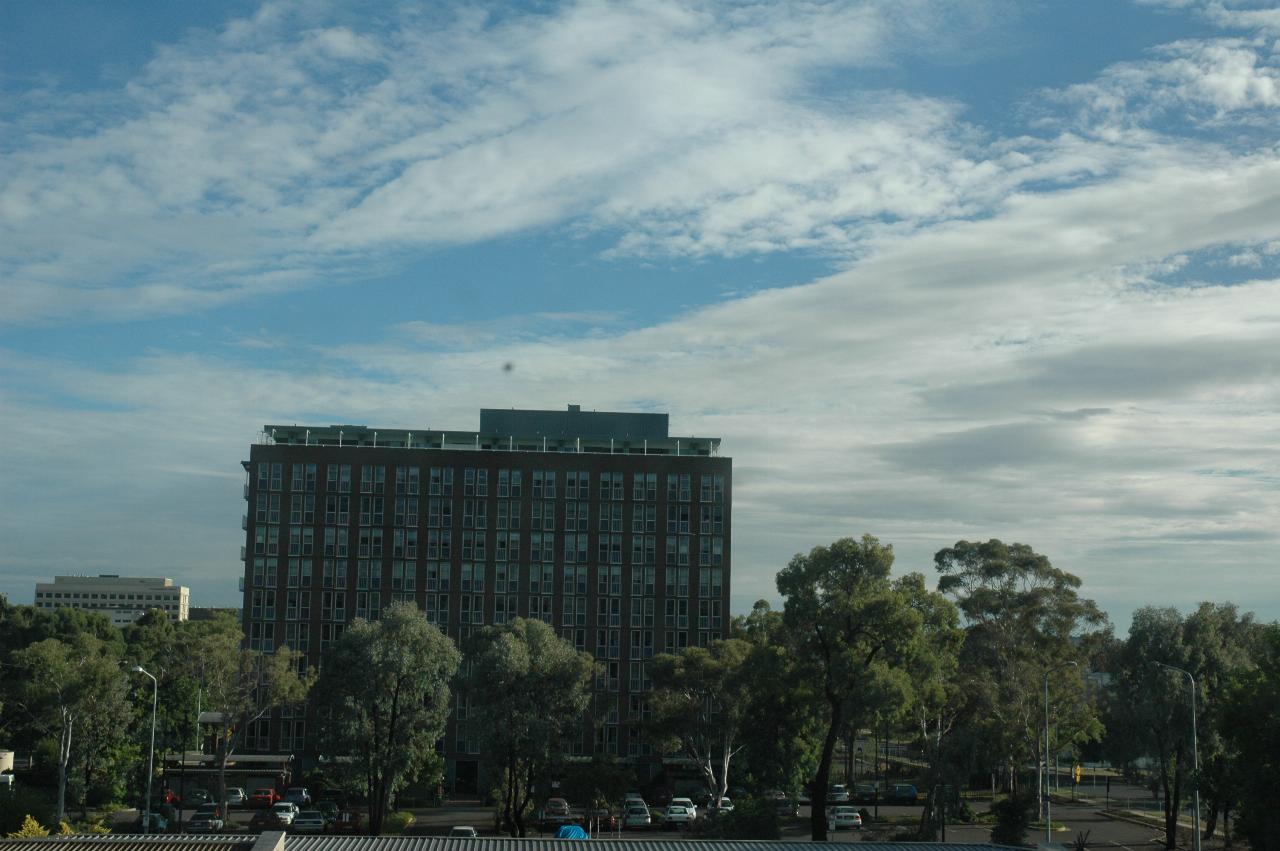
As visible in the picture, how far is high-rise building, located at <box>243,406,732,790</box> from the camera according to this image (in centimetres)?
11944

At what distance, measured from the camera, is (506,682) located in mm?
70312

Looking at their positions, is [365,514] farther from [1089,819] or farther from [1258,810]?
[1258,810]

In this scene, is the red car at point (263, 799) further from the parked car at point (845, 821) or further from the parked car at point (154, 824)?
the parked car at point (845, 821)

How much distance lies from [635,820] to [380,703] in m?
22.3

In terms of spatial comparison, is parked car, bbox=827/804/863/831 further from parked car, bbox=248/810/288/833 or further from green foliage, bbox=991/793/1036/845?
parked car, bbox=248/810/288/833

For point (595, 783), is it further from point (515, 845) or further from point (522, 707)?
point (515, 845)

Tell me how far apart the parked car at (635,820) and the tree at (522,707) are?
12.4 meters

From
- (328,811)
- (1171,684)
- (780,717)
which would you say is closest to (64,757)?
(328,811)

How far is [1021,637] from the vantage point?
8612 cm

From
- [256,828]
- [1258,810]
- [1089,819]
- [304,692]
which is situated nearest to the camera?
[1258,810]

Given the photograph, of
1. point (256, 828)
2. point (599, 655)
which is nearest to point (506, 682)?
point (256, 828)

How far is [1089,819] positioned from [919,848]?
5449cm

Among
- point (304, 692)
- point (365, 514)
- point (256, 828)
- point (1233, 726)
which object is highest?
point (365, 514)

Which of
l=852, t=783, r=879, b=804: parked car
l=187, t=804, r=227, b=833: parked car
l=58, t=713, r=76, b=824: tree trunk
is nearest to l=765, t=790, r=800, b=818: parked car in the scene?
l=852, t=783, r=879, b=804: parked car
